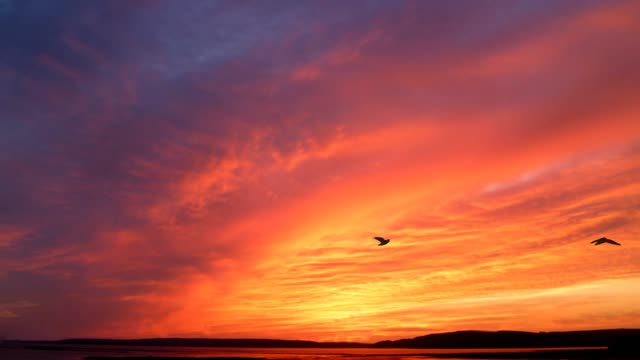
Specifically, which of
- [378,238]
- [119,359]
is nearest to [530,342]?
[119,359]

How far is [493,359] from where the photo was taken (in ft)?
328

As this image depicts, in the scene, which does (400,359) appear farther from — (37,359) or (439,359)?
(37,359)

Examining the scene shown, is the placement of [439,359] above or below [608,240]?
below

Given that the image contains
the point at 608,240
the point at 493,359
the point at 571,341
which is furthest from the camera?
the point at 571,341

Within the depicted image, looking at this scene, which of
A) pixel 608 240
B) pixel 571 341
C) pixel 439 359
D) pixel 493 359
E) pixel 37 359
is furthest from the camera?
pixel 571 341

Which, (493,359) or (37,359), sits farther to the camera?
(37,359)

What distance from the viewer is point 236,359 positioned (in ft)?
429

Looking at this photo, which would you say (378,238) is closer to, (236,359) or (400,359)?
(400,359)

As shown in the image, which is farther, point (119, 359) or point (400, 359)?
point (119, 359)

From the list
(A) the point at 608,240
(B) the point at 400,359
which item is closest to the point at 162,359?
(B) the point at 400,359

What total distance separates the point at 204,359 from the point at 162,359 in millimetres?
9695

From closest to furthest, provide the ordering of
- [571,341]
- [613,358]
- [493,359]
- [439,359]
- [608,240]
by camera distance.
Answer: [608,240], [613,358], [493,359], [439,359], [571,341]

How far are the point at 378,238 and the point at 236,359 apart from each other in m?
78.1

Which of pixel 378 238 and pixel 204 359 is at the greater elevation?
pixel 378 238
